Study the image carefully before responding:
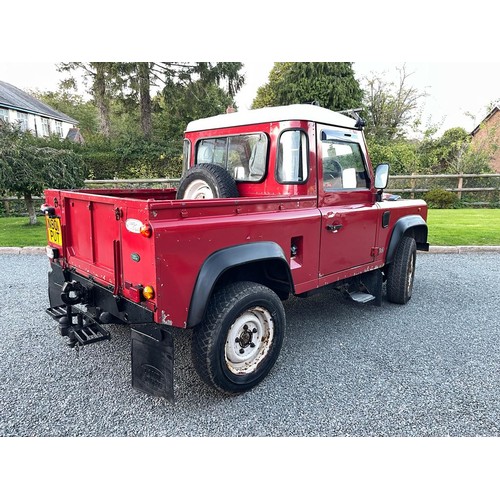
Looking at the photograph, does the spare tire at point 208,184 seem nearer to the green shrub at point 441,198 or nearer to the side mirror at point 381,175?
the side mirror at point 381,175

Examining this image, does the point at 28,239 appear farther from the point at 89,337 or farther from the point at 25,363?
the point at 89,337

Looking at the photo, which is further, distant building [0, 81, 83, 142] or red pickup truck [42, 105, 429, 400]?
distant building [0, 81, 83, 142]

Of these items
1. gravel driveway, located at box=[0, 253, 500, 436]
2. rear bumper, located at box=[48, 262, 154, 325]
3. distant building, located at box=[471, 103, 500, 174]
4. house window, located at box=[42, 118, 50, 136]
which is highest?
house window, located at box=[42, 118, 50, 136]

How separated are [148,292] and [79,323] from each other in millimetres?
1074

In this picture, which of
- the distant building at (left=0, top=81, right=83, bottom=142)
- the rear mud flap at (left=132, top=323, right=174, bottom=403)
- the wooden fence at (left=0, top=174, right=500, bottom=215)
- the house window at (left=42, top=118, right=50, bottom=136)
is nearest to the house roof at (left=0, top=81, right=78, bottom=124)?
the distant building at (left=0, top=81, right=83, bottom=142)

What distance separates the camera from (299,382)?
3.02 metres

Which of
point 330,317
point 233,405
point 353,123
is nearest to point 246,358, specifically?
point 233,405

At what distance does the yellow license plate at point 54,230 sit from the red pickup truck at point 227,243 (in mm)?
23

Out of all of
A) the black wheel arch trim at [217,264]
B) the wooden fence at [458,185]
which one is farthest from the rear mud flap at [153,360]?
the wooden fence at [458,185]

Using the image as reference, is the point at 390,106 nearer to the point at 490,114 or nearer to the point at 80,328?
the point at 490,114

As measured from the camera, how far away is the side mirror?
13.2 feet

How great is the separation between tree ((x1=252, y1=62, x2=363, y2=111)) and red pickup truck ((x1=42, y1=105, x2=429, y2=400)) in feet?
53.0

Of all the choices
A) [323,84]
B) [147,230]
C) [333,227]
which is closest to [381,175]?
[333,227]

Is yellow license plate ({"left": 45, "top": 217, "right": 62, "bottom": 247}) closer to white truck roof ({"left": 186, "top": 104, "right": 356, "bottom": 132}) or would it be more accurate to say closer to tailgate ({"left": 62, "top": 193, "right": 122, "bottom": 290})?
tailgate ({"left": 62, "top": 193, "right": 122, "bottom": 290})
